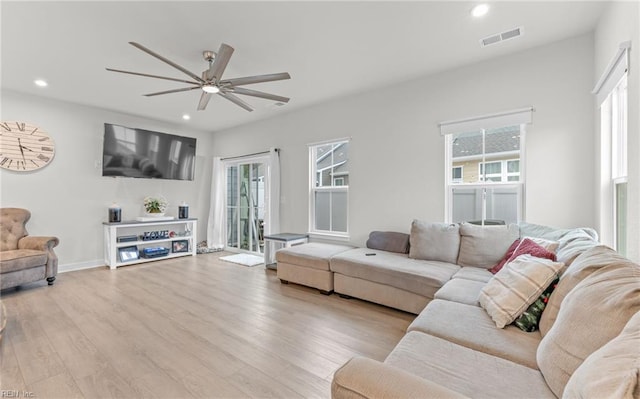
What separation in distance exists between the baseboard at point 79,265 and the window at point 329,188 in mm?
3785

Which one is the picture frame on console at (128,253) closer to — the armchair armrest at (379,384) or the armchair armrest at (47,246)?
the armchair armrest at (47,246)

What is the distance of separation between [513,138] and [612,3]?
1.27 m

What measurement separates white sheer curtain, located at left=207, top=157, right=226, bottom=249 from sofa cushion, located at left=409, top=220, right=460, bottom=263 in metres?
4.52

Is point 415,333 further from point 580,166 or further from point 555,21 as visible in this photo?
point 555,21

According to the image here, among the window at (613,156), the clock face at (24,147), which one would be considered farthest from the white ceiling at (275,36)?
the window at (613,156)

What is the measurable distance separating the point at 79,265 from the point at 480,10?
21.2ft

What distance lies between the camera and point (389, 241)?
359 centimetres

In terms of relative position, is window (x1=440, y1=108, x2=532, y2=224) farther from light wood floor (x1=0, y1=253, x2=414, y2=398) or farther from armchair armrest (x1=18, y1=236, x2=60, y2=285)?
armchair armrest (x1=18, y1=236, x2=60, y2=285)

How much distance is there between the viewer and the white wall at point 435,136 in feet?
8.84

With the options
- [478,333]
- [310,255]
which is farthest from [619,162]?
[310,255]

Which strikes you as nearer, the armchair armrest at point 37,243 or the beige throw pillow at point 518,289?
the beige throw pillow at point 518,289

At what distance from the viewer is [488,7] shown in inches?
87.6

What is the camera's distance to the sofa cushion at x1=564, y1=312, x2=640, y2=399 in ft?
2.05

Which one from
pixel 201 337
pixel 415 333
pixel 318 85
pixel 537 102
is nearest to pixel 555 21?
pixel 537 102
